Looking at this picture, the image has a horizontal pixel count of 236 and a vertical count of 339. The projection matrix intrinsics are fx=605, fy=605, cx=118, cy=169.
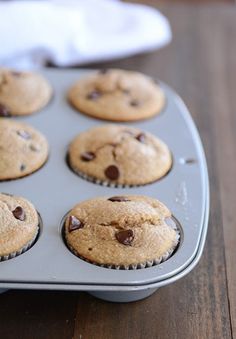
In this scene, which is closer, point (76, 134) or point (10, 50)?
point (76, 134)

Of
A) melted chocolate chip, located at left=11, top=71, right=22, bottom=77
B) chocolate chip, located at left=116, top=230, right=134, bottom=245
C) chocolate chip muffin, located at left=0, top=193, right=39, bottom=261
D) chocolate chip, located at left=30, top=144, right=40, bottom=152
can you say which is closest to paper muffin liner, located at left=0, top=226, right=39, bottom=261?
chocolate chip muffin, located at left=0, top=193, right=39, bottom=261

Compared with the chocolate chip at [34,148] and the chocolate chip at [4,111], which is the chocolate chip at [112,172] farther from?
the chocolate chip at [4,111]

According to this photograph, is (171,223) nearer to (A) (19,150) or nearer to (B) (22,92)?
(A) (19,150)

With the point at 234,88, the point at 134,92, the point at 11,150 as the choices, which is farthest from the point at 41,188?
the point at 234,88

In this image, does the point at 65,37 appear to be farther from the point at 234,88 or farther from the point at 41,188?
the point at 41,188

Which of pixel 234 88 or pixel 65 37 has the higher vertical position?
pixel 65 37

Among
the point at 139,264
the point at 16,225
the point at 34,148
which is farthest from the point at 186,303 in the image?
the point at 34,148
